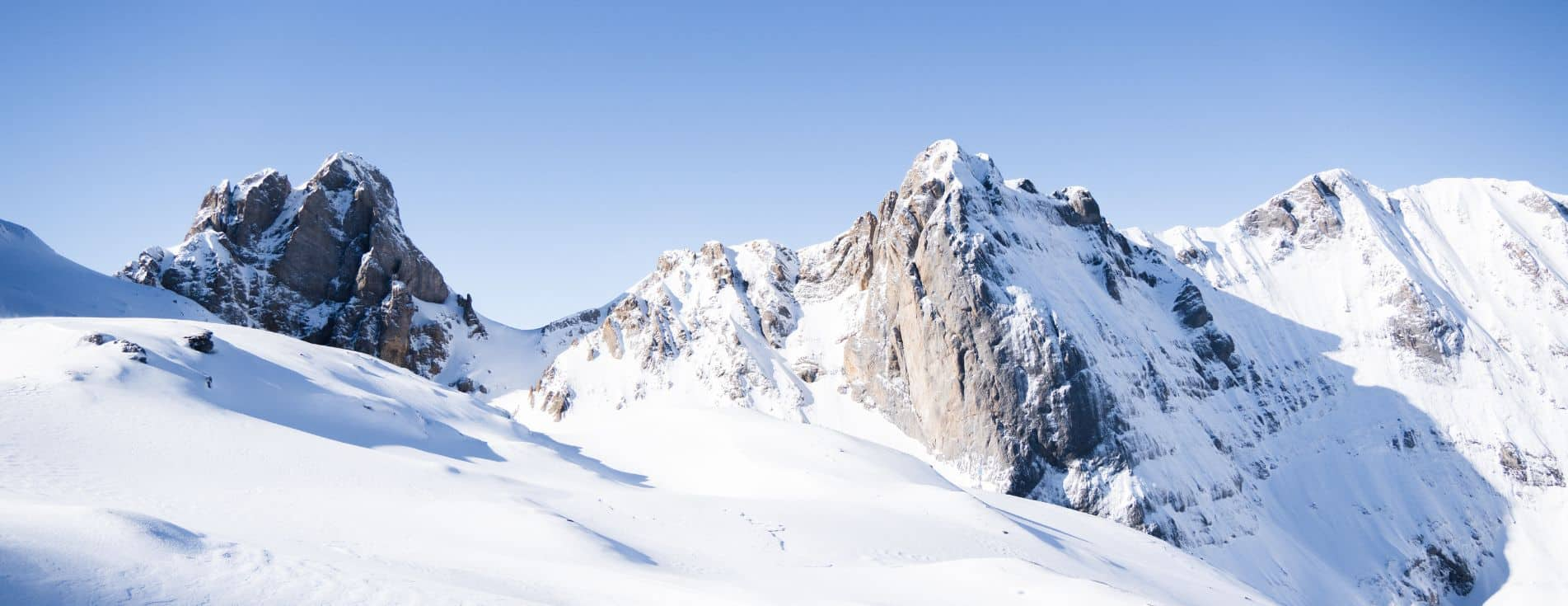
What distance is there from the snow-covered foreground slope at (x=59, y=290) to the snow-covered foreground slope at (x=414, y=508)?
32.0m

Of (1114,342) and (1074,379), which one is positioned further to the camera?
(1114,342)

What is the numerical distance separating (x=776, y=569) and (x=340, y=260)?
8921 centimetres

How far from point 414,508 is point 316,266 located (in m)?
81.2

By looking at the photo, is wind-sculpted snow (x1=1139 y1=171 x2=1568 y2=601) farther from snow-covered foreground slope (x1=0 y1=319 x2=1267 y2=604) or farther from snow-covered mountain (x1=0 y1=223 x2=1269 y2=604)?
snow-covered foreground slope (x1=0 y1=319 x2=1267 y2=604)

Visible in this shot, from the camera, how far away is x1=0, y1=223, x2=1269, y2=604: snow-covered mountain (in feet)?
38.7

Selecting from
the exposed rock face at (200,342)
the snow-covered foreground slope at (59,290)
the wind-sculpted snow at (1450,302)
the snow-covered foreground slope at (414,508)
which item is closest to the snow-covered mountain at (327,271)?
the snow-covered foreground slope at (59,290)

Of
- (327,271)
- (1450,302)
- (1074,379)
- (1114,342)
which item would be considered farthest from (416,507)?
(1450,302)

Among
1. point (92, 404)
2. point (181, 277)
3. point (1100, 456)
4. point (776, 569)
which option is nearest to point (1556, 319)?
point (1100, 456)

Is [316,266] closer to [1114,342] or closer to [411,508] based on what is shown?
[411,508]

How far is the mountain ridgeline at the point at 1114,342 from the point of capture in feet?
206

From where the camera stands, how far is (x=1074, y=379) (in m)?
62.0

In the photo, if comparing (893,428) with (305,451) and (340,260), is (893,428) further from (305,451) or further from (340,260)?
(340,260)

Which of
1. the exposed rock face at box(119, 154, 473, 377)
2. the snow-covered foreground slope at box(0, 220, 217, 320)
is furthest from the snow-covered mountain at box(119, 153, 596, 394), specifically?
the snow-covered foreground slope at box(0, 220, 217, 320)

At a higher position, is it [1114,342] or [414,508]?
[1114,342]
